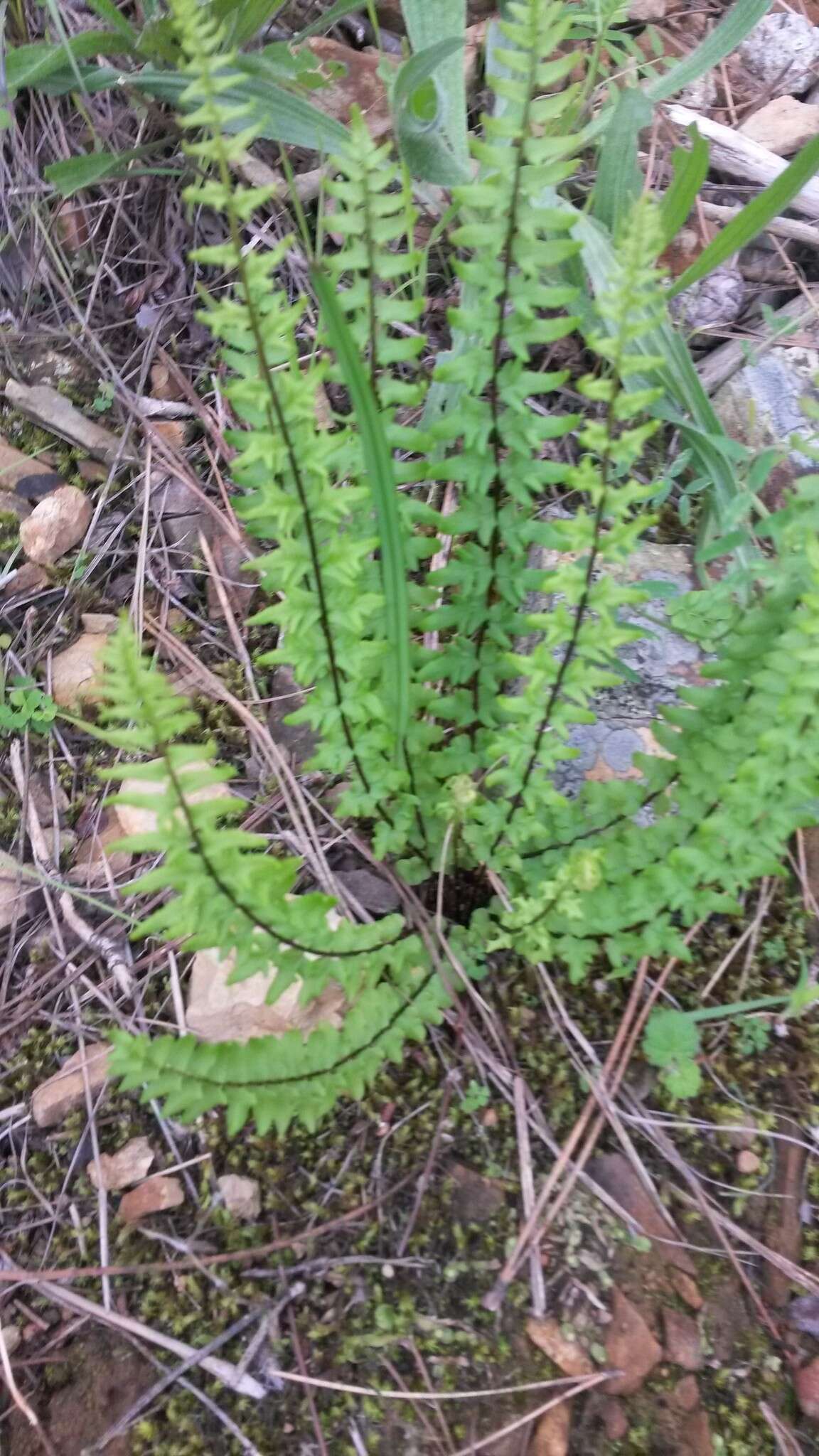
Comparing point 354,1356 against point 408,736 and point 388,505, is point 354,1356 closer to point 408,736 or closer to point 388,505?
point 408,736

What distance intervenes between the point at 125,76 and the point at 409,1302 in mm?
2965

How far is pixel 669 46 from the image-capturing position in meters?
3.05

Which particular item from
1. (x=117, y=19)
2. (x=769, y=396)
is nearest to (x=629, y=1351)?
(x=769, y=396)

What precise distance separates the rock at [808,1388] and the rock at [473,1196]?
2.04 ft

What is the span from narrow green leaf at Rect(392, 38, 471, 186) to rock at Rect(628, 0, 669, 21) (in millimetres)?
987

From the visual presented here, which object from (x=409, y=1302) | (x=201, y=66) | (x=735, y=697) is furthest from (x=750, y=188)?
(x=409, y=1302)

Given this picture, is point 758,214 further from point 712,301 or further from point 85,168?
point 85,168

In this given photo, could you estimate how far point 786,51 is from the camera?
312cm

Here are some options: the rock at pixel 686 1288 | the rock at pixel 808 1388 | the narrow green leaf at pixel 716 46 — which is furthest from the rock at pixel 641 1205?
the narrow green leaf at pixel 716 46

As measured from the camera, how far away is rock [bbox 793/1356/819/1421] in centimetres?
184

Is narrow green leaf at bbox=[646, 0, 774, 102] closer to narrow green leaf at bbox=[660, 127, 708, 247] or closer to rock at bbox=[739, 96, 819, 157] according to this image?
narrow green leaf at bbox=[660, 127, 708, 247]

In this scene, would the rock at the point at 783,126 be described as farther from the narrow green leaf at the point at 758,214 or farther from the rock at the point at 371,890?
the rock at the point at 371,890

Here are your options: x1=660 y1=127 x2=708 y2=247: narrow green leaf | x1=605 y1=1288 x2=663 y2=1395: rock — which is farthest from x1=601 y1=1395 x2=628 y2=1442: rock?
x1=660 y1=127 x2=708 y2=247: narrow green leaf

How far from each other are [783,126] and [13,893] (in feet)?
10.0
